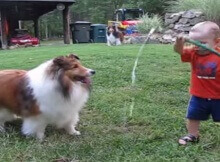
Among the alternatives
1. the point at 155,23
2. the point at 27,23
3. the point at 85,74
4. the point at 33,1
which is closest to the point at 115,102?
the point at 85,74

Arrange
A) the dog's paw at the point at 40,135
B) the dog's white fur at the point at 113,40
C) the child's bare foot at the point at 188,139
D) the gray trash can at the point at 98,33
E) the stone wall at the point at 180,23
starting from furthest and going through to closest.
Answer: the gray trash can at the point at 98,33 → the dog's white fur at the point at 113,40 → the stone wall at the point at 180,23 → the dog's paw at the point at 40,135 → the child's bare foot at the point at 188,139

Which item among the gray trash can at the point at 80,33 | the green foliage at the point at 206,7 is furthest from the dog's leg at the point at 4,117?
the gray trash can at the point at 80,33

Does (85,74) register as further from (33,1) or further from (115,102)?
(33,1)

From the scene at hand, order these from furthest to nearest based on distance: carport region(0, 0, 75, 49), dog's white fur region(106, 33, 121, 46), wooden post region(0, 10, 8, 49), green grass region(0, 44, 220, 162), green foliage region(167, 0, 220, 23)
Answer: carport region(0, 0, 75, 49), wooden post region(0, 10, 8, 49), dog's white fur region(106, 33, 121, 46), green foliage region(167, 0, 220, 23), green grass region(0, 44, 220, 162)

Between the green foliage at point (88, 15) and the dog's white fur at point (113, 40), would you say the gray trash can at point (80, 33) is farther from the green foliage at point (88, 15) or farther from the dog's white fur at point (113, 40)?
the green foliage at point (88, 15)

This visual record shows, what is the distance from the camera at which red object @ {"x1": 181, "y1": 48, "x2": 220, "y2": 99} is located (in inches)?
137

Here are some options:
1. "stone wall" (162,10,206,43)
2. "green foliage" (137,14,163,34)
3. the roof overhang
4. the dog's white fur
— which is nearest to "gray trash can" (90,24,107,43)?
the roof overhang

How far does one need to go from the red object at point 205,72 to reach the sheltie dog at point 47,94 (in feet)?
3.38

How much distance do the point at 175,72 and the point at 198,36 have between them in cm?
390

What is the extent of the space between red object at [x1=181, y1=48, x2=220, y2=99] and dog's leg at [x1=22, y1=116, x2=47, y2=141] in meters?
1.65

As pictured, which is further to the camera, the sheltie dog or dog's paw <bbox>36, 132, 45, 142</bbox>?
dog's paw <bbox>36, 132, 45, 142</bbox>

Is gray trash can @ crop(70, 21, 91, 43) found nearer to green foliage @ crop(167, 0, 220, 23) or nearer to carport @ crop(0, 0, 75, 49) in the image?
carport @ crop(0, 0, 75, 49)

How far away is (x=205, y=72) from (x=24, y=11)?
21956mm

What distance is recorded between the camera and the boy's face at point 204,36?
345 centimetres
